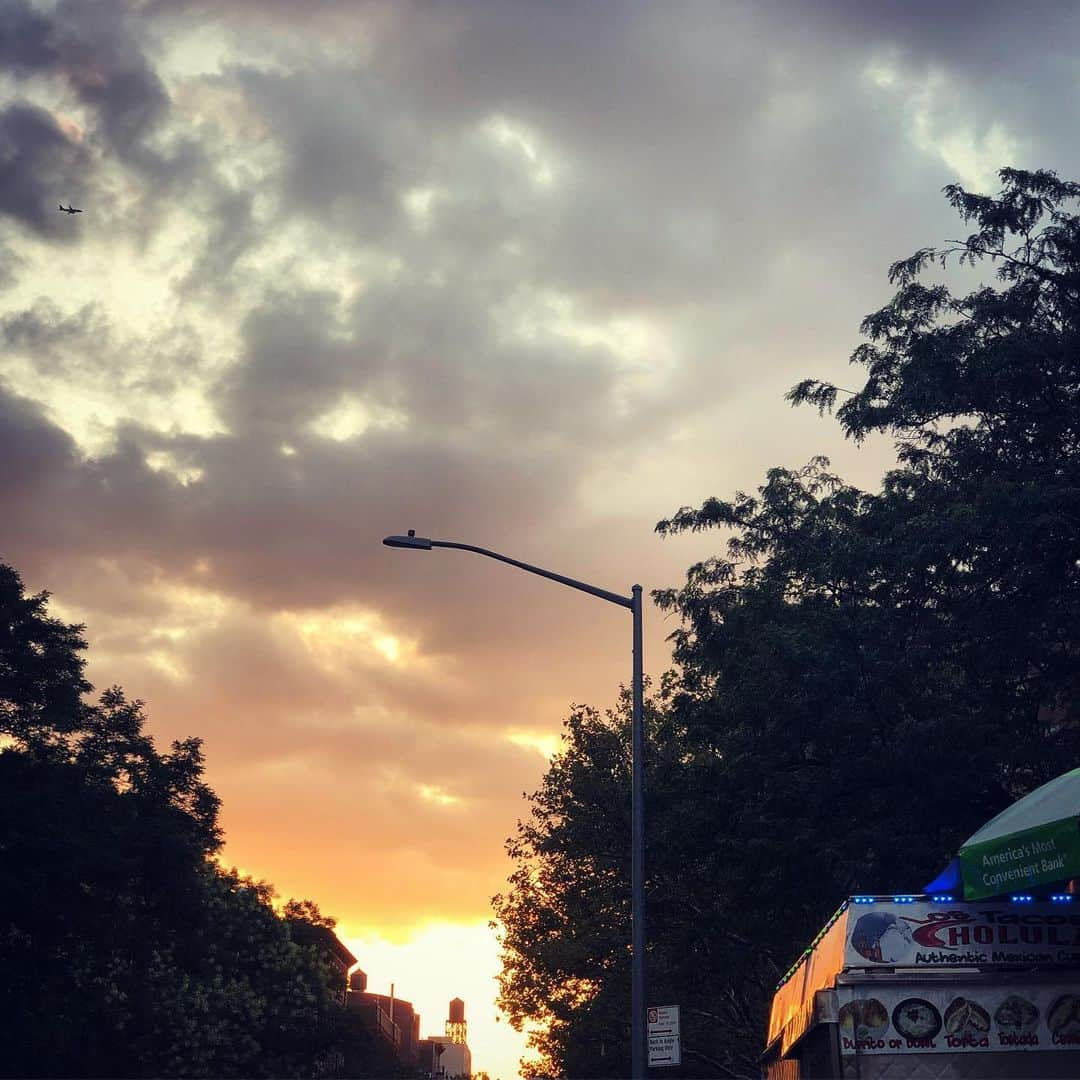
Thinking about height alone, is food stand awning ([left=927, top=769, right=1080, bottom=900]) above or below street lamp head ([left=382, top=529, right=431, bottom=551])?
below

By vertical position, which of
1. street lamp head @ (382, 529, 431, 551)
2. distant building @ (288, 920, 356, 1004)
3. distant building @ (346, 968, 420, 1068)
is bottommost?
distant building @ (346, 968, 420, 1068)

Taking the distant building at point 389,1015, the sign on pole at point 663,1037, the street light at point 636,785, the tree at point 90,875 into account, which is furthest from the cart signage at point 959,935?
the distant building at point 389,1015

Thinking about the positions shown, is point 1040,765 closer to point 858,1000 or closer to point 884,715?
point 884,715

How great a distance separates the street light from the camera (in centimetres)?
1792

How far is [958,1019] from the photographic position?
11.0 metres

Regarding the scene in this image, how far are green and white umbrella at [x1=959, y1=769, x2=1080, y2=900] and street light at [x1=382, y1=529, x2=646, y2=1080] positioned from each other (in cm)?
698

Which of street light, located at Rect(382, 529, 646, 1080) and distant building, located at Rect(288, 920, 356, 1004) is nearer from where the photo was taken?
street light, located at Rect(382, 529, 646, 1080)

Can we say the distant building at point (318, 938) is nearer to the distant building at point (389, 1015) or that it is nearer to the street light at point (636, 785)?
the distant building at point (389, 1015)

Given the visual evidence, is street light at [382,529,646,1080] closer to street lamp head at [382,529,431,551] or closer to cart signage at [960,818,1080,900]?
street lamp head at [382,529,431,551]

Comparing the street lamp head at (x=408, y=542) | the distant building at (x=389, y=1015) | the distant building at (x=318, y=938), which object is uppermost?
the street lamp head at (x=408, y=542)

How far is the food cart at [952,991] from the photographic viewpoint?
10.9 metres

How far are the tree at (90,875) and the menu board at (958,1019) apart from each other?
33.6 m

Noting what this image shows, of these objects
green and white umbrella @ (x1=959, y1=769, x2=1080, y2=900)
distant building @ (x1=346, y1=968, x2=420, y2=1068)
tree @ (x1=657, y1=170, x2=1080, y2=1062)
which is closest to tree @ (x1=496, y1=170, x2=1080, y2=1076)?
Result: tree @ (x1=657, y1=170, x2=1080, y2=1062)

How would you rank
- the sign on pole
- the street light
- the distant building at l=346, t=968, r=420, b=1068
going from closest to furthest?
the sign on pole, the street light, the distant building at l=346, t=968, r=420, b=1068
